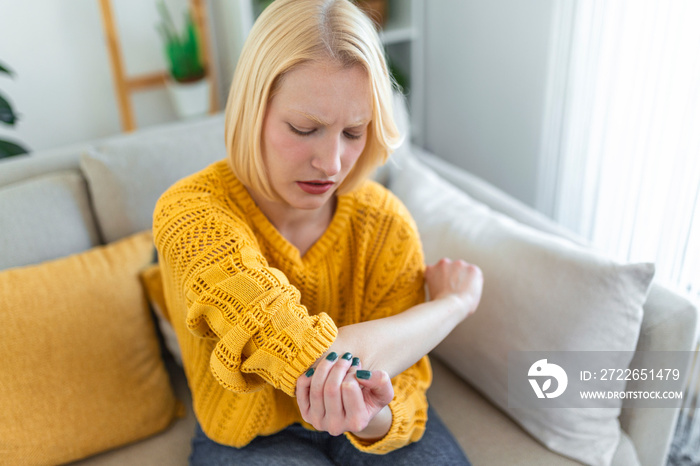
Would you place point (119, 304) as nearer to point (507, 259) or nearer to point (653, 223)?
point (507, 259)

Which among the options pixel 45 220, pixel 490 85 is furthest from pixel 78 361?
pixel 490 85

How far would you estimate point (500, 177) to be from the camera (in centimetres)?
213

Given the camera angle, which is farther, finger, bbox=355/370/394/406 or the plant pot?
the plant pot

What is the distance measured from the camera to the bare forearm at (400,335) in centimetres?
82

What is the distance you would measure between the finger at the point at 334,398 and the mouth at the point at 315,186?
30 centimetres

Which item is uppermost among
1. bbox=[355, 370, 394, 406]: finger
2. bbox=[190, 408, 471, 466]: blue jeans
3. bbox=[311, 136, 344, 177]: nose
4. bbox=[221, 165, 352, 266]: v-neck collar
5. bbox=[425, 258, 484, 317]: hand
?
bbox=[311, 136, 344, 177]: nose

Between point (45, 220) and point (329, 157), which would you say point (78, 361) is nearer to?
point (45, 220)

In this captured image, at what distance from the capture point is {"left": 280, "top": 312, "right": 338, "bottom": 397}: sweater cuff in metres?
0.75

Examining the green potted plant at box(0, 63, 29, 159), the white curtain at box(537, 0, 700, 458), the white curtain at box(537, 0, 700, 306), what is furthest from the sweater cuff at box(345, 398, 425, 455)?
the green potted plant at box(0, 63, 29, 159)

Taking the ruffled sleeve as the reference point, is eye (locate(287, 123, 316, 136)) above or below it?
above

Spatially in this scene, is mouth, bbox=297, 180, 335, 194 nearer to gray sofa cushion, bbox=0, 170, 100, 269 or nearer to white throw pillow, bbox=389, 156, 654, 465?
white throw pillow, bbox=389, 156, 654, 465

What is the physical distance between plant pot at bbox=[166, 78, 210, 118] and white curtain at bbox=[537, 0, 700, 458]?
1.24 metres

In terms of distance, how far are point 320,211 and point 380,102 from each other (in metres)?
0.26

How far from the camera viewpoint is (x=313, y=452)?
1.02m
